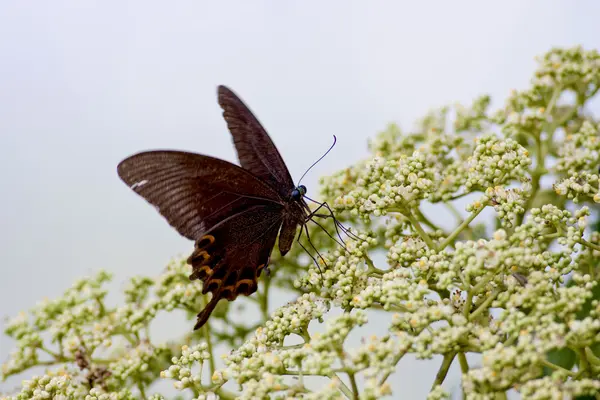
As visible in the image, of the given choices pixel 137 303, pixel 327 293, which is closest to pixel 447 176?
pixel 327 293

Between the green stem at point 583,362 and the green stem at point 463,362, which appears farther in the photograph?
the green stem at point 463,362

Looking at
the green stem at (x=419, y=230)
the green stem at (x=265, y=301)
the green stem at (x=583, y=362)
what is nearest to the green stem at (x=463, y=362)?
the green stem at (x=583, y=362)

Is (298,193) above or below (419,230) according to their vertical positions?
above

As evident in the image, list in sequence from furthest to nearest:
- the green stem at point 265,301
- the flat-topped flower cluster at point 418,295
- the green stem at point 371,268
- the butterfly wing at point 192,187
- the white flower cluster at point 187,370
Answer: the green stem at point 265,301 < the butterfly wing at point 192,187 < the green stem at point 371,268 < the white flower cluster at point 187,370 < the flat-topped flower cluster at point 418,295

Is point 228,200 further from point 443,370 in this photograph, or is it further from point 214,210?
point 443,370

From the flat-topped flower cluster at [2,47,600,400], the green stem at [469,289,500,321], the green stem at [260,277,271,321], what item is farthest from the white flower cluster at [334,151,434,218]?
the green stem at [260,277,271,321]

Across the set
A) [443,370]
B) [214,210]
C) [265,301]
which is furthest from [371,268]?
[265,301]

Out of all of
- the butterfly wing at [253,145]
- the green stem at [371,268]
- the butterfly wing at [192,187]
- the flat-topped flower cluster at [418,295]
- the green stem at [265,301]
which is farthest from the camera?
the green stem at [265,301]

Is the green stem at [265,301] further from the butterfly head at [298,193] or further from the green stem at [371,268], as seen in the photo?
the green stem at [371,268]

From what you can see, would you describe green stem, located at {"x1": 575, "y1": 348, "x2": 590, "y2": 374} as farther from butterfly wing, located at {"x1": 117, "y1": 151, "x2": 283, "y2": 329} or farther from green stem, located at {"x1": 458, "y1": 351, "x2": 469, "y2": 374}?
butterfly wing, located at {"x1": 117, "y1": 151, "x2": 283, "y2": 329}
